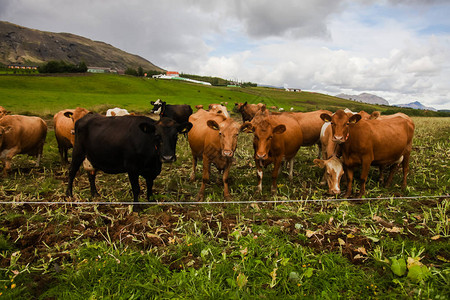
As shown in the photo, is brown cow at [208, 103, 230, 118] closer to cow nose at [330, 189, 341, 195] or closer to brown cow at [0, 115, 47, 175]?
cow nose at [330, 189, 341, 195]

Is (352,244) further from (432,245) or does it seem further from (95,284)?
(95,284)

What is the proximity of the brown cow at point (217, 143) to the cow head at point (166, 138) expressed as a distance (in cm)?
114

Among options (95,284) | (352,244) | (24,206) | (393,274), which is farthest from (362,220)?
(24,206)

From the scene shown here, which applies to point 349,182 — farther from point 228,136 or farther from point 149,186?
point 149,186

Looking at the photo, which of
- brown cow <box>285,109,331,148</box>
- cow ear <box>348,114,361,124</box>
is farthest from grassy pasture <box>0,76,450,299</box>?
brown cow <box>285,109,331,148</box>

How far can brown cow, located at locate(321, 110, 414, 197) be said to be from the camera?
6988mm

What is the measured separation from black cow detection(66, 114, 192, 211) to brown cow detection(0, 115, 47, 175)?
181 inches

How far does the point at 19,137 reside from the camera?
9.70 metres

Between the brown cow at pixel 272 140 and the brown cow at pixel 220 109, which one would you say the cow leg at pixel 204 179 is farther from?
the brown cow at pixel 220 109

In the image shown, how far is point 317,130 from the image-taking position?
401 inches

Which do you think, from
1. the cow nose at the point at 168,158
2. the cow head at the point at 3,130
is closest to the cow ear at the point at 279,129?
the cow nose at the point at 168,158

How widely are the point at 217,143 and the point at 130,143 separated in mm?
2422

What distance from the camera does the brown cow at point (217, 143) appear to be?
6.73 m

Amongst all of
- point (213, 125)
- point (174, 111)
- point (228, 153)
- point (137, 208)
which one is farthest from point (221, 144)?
point (174, 111)
